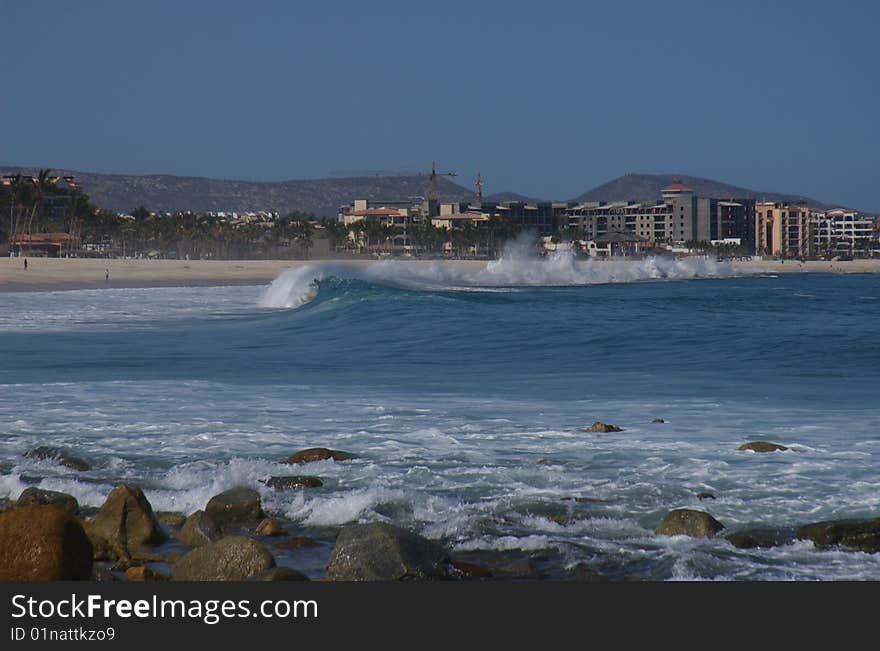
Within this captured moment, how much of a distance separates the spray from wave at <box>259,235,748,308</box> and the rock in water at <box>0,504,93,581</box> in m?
29.6

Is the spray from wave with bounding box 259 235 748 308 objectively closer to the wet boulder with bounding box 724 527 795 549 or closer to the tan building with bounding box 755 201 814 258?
the wet boulder with bounding box 724 527 795 549

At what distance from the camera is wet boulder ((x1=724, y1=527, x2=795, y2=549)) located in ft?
20.3

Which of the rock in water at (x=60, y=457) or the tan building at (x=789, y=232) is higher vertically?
the tan building at (x=789, y=232)

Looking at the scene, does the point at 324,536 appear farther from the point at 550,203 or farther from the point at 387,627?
the point at 550,203

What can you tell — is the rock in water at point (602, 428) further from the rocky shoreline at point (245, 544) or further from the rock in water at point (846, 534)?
the rock in water at point (846, 534)

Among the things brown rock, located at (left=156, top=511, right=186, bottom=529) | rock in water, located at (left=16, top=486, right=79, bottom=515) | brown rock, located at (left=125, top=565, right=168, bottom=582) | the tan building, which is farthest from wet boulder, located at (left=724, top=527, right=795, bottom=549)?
the tan building

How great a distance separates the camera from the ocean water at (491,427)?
6.67 meters

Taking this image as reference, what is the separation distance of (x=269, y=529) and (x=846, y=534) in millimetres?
3253

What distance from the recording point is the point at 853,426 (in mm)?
10188

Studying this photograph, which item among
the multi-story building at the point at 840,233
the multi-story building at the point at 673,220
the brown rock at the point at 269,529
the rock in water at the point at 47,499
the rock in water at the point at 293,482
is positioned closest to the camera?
the brown rock at the point at 269,529

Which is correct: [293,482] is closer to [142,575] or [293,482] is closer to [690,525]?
[142,575]

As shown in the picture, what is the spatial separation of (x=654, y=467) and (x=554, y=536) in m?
2.09

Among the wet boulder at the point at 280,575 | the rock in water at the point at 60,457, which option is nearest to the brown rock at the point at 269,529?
the wet boulder at the point at 280,575

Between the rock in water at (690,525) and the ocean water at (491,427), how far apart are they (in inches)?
4.0
